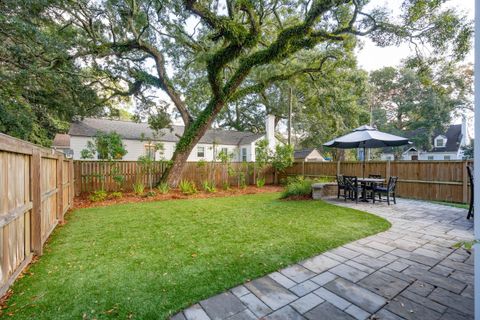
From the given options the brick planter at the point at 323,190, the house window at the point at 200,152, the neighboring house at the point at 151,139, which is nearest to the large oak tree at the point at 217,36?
the neighboring house at the point at 151,139

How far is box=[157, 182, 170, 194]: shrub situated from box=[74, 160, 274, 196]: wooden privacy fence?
2.84ft

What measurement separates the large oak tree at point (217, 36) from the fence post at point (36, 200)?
6.33 metres

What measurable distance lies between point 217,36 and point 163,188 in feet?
20.2

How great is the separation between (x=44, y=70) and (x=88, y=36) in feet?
8.96

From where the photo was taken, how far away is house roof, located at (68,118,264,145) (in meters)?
14.0

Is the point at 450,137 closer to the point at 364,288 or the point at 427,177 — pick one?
the point at 427,177

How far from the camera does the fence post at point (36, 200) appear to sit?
2.75 meters

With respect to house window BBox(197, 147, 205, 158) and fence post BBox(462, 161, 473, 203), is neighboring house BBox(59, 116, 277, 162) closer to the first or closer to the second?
house window BBox(197, 147, 205, 158)

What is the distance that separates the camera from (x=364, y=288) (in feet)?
7.28

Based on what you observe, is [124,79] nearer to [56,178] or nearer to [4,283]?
[56,178]

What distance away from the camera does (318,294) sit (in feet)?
6.97

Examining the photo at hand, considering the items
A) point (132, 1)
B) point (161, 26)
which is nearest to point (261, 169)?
point (161, 26)

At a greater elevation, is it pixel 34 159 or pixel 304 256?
pixel 34 159

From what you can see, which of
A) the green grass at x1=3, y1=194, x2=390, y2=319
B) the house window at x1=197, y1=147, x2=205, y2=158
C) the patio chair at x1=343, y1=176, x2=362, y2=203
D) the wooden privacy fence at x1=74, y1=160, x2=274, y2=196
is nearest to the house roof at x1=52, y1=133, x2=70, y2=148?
the wooden privacy fence at x1=74, y1=160, x2=274, y2=196
